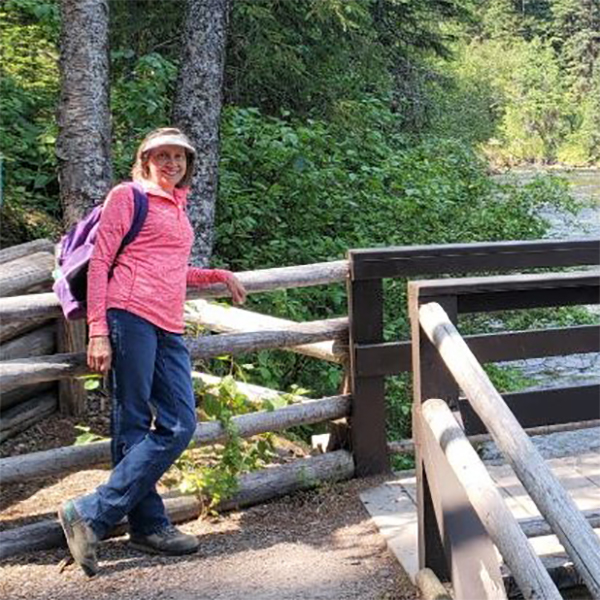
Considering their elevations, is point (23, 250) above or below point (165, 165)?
below

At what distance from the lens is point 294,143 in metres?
8.20

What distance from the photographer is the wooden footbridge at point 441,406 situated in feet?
9.28

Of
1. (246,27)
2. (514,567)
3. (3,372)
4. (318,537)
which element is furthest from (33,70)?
(514,567)

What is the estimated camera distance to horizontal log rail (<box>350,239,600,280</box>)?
4684 millimetres

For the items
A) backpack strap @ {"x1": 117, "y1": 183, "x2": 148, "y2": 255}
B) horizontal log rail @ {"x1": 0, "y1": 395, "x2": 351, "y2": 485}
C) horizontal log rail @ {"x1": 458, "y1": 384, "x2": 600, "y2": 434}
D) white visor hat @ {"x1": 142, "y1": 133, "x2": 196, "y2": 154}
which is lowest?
horizontal log rail @ {"x1": 0, "y1": 395, "x2": 351, "y2": 485}

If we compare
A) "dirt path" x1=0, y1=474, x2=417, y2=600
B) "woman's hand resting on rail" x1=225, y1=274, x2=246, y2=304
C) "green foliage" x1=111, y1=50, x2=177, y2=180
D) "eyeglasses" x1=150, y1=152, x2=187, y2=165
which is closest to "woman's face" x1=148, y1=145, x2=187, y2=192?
"eyeglasses" x1=150, y1=152, x2=187, y2=165

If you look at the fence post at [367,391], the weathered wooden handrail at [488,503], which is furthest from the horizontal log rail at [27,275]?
the weathered wooden handrail at [488,503]

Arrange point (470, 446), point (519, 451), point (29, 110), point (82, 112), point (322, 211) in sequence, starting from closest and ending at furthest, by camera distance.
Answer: point (519, 451)
point (470, 446)
point (82, 112)
point (322, 211)
point (29, 110)

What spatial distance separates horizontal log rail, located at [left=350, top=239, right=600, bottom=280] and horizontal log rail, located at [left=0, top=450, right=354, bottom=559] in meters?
1.03

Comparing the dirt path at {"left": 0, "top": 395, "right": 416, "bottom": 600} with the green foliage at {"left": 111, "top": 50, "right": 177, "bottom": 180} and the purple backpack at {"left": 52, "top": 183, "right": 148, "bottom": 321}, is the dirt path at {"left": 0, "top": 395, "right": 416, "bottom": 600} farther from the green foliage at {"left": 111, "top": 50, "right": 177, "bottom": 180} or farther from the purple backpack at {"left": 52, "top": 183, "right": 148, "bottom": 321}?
the green foliage at {"left": 111, "top": 50, "right": 177, "bottom": 180}

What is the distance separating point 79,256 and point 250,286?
992 millimetres

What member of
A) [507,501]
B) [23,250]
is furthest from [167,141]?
[507,501]

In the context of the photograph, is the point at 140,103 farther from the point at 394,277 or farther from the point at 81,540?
the point at 81,540

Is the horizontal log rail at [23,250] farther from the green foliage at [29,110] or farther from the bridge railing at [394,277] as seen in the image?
the bridge railing at [394,277]
